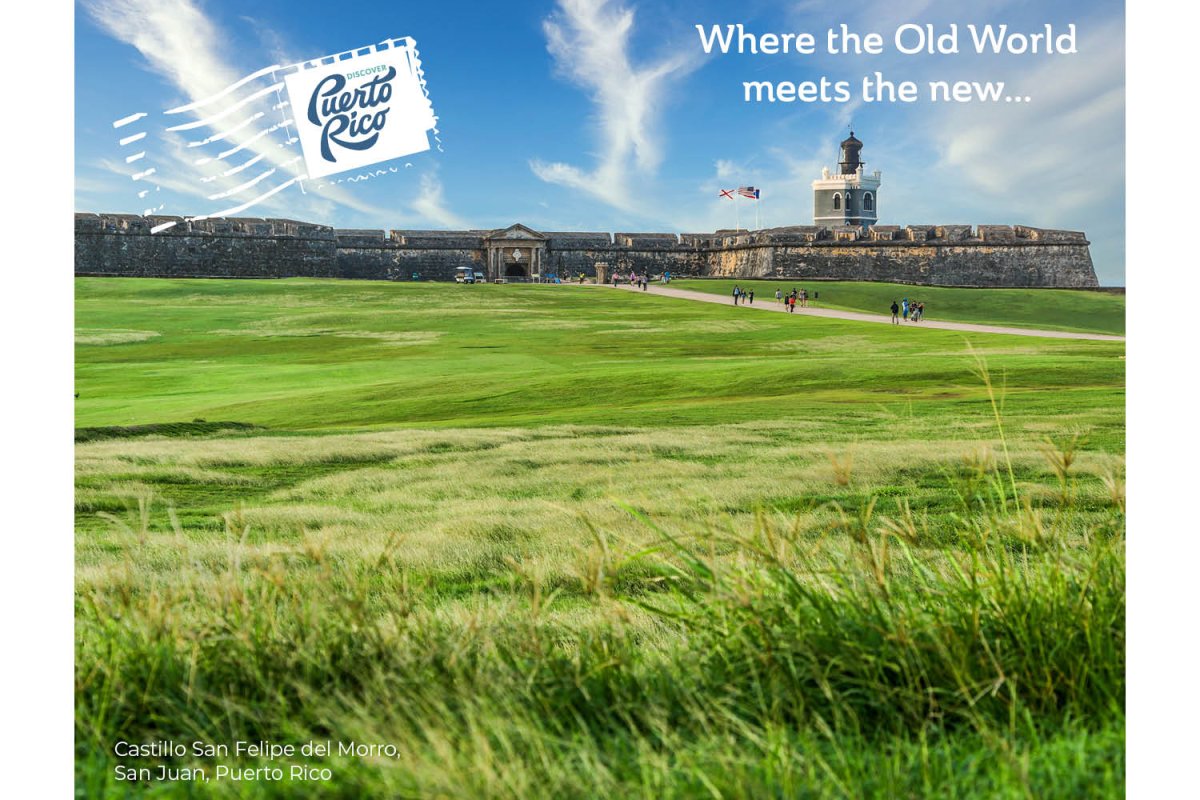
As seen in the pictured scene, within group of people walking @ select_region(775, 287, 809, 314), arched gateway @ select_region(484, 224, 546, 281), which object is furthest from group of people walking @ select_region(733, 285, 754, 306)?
arched gateway @ select_region(484, 224, 546, 281)

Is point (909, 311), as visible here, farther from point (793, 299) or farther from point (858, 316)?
point (793, 299)

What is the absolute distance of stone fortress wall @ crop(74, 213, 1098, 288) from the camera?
35844 millimetres

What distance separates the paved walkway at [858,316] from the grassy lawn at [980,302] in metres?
0.91

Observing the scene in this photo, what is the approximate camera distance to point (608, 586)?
9.21ft

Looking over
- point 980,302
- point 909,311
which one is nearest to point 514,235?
point 909,311

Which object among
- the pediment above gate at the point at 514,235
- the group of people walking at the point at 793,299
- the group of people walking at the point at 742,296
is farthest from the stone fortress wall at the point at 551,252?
the group of people walking at the point at 742,296

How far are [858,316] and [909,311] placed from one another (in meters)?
1.98

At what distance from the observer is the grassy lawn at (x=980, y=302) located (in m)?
24.6

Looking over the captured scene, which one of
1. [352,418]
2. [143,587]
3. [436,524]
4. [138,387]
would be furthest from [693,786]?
[138,387]

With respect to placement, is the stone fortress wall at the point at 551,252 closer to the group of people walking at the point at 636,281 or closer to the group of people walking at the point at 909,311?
the group of people walking at the point at 636,281

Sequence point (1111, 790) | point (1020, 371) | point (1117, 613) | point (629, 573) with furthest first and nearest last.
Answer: point (1020, 371) → point (629, 573) → point (1117, 613) → point (1111, 790)

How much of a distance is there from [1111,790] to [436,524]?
3399mm

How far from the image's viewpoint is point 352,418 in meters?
8.34
